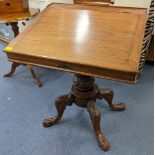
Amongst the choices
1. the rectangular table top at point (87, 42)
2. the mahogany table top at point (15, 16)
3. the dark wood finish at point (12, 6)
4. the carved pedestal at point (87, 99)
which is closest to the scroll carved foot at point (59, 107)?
the carved pedestal at point (87, 99)

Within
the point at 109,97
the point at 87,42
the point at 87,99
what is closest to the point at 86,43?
the point at 87,42

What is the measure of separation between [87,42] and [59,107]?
60 cm

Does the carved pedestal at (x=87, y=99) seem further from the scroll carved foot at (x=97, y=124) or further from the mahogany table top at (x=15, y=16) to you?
the mahogany table top at (x=15, y=16)

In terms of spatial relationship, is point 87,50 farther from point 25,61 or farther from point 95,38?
point 25,61

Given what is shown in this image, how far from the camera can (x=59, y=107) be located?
141 centimetres

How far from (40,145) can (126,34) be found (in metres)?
0.88

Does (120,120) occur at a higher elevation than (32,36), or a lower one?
lower

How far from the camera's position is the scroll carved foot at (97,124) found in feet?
4.25

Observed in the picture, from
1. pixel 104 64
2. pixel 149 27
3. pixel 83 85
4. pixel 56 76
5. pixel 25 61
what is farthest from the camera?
pixel 56 76

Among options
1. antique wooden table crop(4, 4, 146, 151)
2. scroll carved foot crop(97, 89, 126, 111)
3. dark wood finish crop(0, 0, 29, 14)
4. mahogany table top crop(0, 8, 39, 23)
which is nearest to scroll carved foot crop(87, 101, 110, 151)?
antique wooden table crop(4, 4, 146, 151)

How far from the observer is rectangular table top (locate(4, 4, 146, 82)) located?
85 centimetres

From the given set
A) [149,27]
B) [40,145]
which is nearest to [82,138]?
[40,145]

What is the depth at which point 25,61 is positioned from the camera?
37.6 inches

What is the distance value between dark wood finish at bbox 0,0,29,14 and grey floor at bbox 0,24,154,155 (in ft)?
2.03
